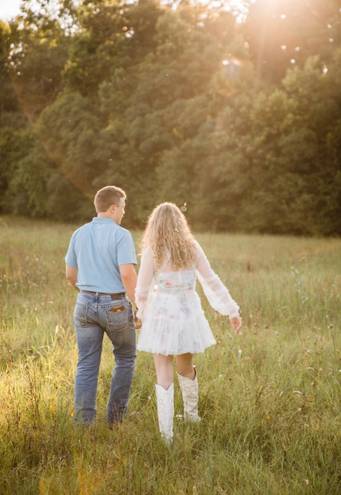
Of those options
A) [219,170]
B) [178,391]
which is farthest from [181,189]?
[178,391]

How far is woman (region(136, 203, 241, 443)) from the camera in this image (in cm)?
398

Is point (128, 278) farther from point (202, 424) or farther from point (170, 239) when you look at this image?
point (202, 424)

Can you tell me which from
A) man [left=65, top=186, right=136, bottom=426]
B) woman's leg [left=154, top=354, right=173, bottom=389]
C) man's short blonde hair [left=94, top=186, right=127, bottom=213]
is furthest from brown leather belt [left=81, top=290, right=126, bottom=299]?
man's short blonde hair [left=94, top=186, right=127, bottom=213]

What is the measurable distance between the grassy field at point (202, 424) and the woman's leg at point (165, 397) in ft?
0.27

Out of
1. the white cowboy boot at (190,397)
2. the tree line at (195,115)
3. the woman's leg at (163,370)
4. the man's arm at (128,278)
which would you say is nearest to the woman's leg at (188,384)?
the white cowboy boot at (190,397)

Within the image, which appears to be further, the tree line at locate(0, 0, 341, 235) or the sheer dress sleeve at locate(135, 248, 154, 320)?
the tree line at locate(0, 0, 341, 235)

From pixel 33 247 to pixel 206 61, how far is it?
54.7ft

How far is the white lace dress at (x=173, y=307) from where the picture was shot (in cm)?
398

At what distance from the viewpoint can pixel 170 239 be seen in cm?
404

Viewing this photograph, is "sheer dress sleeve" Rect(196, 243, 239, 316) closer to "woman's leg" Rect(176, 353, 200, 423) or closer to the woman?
the woman

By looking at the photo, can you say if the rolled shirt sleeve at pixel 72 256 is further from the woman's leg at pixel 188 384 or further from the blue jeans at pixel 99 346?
the woman's leg at pixel 188 384

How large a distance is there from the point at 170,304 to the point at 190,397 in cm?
74

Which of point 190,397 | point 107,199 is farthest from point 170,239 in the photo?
point 190,397

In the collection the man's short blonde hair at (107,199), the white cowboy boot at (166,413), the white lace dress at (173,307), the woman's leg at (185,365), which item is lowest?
the white cowboy boot at (166,413)
